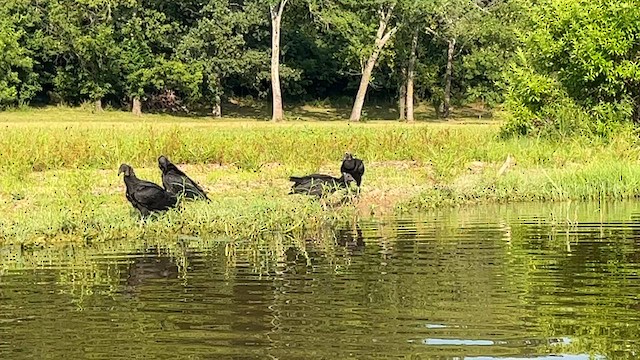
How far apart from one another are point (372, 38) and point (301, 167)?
3947 cm

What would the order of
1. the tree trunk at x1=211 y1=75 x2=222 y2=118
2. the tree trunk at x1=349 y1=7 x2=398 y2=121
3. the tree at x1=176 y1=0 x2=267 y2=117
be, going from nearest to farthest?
the tree trunk at x1=349 y1=7 x2=398 y2=121
the tree at x1=176 y1=0 x2=267 y2=117
the tree trunk at x1=211 y1=75 x2=222 y2=118

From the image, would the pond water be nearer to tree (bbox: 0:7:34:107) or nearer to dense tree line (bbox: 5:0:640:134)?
dense tree line (bbox: 5:0:640:134)

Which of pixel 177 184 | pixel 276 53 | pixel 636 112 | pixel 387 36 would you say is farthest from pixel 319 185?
pixel 387 36

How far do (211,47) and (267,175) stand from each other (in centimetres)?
4343

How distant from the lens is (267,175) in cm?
2236

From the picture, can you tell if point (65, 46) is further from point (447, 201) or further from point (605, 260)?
point (605, 260)

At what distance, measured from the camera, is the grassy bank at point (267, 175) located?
1435cm

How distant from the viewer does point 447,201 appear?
18609mm

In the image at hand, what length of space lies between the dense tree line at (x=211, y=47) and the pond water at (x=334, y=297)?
46800 mm

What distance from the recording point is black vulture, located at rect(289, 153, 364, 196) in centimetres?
1694

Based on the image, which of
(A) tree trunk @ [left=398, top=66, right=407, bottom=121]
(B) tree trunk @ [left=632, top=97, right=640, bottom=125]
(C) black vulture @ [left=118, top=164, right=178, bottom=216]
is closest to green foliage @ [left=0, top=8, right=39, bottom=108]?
(A) tree trunk @ [left=398, top=66, right=407, bottom=121]

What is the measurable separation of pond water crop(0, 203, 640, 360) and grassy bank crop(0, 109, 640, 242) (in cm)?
78

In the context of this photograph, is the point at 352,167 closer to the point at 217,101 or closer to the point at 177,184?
the point at 177,184

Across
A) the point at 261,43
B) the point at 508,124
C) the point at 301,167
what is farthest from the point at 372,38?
the point at 301,167
